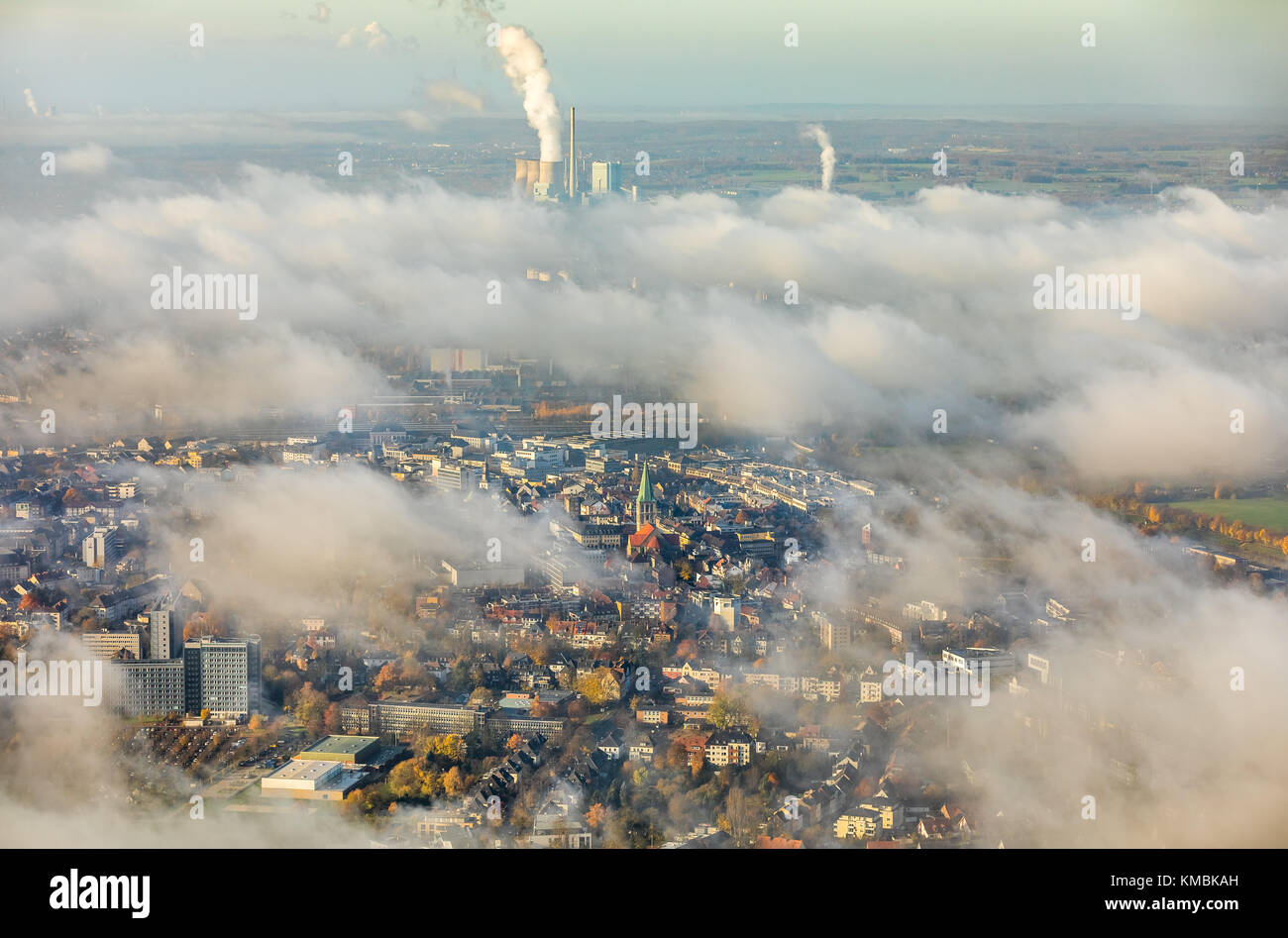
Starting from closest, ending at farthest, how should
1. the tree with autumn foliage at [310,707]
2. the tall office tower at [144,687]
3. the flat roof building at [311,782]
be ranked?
1. the flat roof building at [311,782]
2. the tree with autumn foliage at [310,707]
3. the tall office tower at [144,687]

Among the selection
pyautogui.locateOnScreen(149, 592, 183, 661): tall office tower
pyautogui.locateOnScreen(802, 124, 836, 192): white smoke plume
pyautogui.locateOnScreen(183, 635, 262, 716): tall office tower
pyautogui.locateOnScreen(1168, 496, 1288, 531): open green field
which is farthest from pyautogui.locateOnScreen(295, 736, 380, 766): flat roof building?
pyautogui.locateOnScreen(802, 124, 836, 192): white smoke plume

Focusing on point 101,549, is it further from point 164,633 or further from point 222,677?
point 222,677

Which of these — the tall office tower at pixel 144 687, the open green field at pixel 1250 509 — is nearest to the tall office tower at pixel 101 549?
the tall office tower at pixel 144 687

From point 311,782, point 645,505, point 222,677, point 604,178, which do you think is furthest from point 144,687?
point 604,178

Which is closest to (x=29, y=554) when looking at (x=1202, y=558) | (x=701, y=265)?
(x=1202, y=558)

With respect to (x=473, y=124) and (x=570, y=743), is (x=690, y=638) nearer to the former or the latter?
(x=570, y=743)

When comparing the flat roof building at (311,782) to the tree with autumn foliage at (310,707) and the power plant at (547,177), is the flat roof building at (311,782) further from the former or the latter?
the power plant at (547,177)
